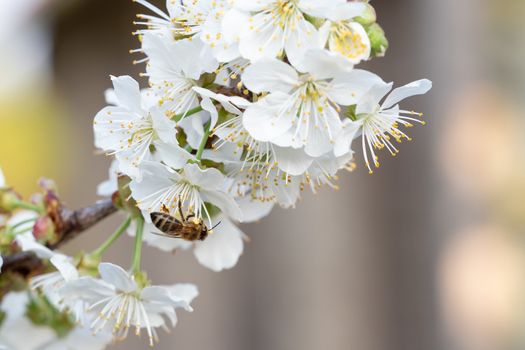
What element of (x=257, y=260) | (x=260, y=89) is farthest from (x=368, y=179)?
(x=260, y=89)

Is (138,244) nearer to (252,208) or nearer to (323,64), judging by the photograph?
(252,208)

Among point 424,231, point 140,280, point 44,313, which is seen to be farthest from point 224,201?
point 424,231

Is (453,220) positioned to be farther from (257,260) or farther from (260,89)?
(260,89)

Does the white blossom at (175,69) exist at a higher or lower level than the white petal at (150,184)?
higher

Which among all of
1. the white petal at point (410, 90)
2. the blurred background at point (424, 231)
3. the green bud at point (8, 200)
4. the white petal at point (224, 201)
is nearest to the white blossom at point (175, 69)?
the white petal at point (224, 201)

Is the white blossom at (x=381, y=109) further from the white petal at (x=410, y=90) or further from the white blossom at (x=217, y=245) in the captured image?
the white blossom at (x=217, y=245)

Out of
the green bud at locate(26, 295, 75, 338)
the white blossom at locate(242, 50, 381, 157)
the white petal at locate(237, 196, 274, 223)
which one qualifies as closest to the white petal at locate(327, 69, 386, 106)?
the white blossom at locate(242, 50, 381, 157)
